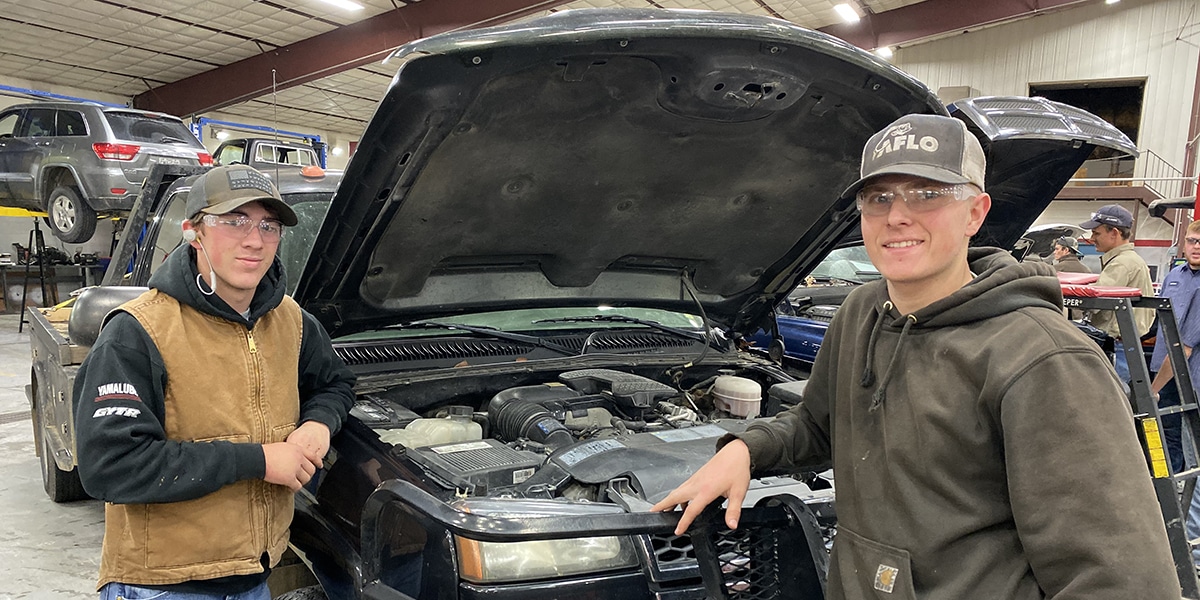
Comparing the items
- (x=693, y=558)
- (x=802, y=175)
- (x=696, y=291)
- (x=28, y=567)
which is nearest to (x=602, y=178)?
(x=802, y=175)

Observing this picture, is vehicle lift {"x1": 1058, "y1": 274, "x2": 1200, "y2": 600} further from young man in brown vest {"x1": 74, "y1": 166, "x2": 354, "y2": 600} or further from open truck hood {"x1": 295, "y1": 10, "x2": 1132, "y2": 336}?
young man in brown vest {"x1": 74, "y1": 166, "x2": 354, "y2": 600}

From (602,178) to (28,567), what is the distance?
10.2 feet

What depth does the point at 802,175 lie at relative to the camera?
2.61 m

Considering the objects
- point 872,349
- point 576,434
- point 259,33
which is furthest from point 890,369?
point 259,33

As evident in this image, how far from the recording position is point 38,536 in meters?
3.70

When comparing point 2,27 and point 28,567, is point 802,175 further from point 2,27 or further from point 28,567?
point 2,27

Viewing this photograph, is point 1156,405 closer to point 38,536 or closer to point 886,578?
point 886,578

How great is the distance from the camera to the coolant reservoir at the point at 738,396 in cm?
279

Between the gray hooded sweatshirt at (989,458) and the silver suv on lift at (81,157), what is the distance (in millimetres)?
8147

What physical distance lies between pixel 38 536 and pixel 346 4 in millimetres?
9126

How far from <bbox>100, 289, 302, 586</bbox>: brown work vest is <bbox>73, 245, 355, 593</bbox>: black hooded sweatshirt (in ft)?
0.09

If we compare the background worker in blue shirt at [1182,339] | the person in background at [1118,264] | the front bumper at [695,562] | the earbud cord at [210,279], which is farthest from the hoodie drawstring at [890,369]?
the person in background at [1118,264]

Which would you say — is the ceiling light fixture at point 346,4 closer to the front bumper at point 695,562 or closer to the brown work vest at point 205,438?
the brown work vest at point 205,438

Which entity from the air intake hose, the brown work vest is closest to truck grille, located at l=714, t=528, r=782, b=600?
the air intake hose
